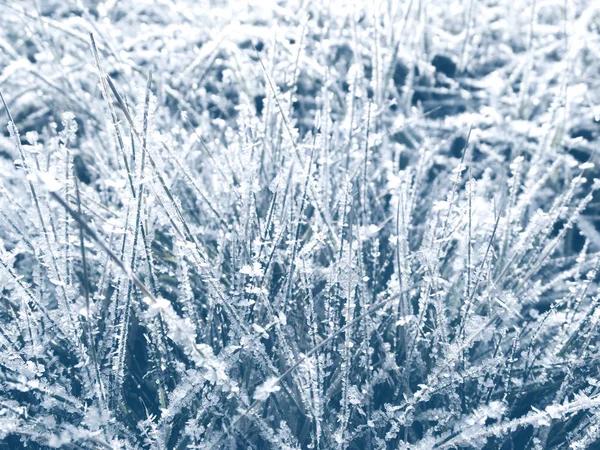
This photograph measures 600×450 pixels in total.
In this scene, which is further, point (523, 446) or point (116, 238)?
point (116, 238)

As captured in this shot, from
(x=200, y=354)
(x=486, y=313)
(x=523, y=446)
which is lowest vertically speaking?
(x=523, y=446)

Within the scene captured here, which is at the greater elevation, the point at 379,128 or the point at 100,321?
the point at 379,128

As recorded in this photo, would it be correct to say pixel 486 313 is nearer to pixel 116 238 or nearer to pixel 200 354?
pixel 200 354

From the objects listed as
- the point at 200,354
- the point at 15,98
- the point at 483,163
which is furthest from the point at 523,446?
the point at 15,98

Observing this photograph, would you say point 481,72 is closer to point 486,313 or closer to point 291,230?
point 486,313

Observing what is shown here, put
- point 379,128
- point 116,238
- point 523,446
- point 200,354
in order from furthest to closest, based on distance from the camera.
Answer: point 379,128
point 116,238
point 523,446
point 200,354

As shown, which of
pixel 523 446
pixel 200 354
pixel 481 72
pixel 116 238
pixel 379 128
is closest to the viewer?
pixel 200 354
